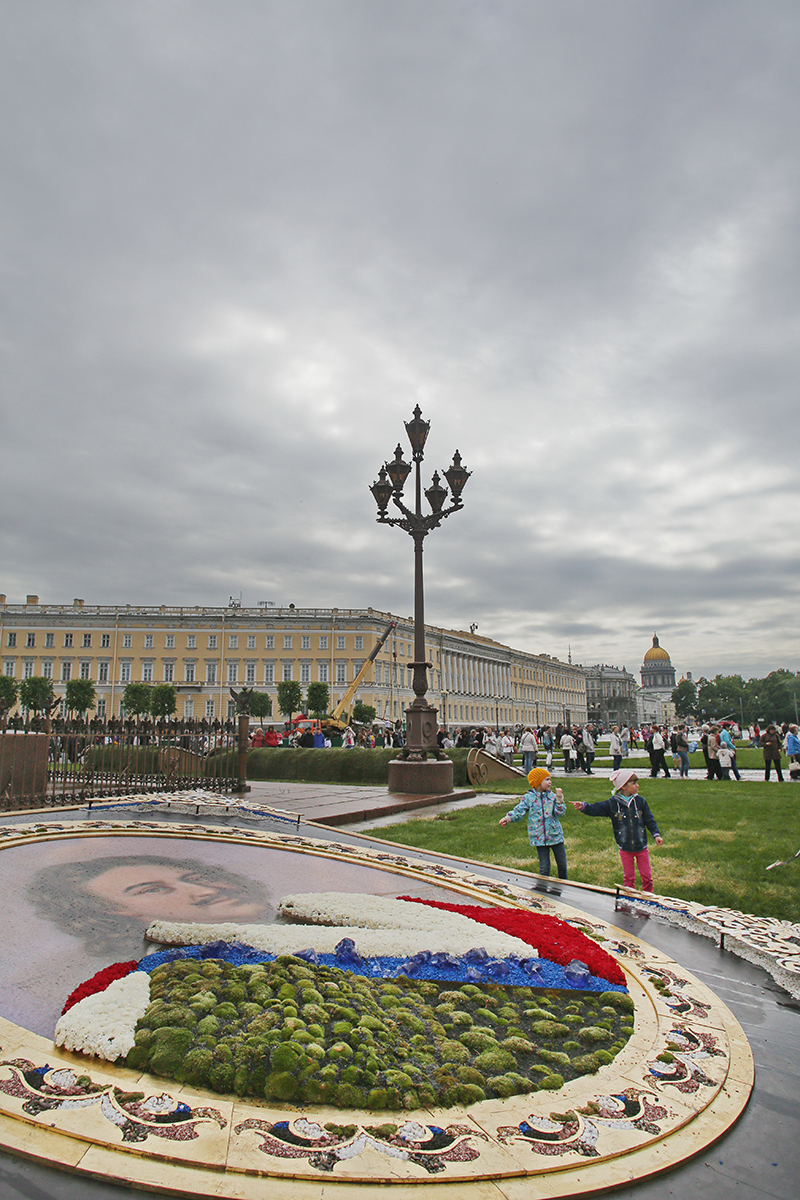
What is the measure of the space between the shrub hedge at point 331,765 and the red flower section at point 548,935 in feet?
39.4

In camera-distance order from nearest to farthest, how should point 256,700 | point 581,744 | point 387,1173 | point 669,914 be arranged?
point 387,1173
point 669,914
point 581,744
point 256,700

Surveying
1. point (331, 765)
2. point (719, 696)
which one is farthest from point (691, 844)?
point (719, 696)

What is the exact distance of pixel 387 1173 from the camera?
7.06 ft

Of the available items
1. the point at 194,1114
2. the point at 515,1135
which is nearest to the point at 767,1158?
the point at 515,1135

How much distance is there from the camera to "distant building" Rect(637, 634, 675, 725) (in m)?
182

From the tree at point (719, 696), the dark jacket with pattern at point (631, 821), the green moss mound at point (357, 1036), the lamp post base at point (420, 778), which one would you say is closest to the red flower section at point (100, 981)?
the green moss mound at point (357, 1036)

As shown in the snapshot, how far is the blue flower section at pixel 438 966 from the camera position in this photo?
3.62 meters

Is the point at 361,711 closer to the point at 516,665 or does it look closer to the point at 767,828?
the point at 767,828

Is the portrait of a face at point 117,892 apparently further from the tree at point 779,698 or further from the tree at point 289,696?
the tree at point 779,698

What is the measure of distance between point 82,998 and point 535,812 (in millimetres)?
4321

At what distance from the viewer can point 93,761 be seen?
40.4 ft

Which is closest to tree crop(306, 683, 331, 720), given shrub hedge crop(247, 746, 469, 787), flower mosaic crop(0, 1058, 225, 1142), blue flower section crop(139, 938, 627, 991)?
shrub hedge crop(247, 746, 469, 787)

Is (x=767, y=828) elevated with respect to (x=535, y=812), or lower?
lower

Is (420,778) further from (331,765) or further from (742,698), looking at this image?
(742,698)
